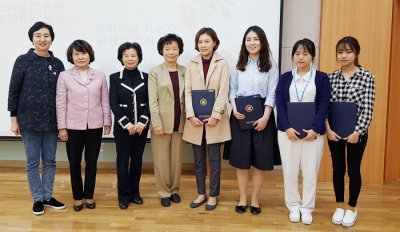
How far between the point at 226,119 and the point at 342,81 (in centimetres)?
88

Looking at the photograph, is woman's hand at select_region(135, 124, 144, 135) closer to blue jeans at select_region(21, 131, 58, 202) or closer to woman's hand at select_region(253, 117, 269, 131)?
blue jeans at select_region(21, 131, 58, 202)

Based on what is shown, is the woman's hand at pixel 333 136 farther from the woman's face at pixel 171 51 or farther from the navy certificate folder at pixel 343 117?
the woman's face at pixel 171 51

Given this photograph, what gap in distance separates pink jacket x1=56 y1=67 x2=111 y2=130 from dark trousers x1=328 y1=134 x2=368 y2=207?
1.80 m

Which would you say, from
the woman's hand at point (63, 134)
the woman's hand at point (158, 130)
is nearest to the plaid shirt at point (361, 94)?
the woman's hand at point (158, 130)

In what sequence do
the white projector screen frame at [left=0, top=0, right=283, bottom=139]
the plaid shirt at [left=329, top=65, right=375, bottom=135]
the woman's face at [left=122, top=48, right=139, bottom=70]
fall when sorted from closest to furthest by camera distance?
the plaid shirt at [left=329, top=65, right=375, bottom=135] < the woman's face at [left=122, top=48, right=139, bottom=70] < the white projector screen frame at [left=0, top=0, right=283, bottom=139]

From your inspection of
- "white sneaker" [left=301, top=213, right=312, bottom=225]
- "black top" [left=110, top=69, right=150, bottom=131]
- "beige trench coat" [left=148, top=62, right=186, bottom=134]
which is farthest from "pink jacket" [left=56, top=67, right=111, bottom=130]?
"white sneaker" [left=301, top=213, right=312, bottom=225]

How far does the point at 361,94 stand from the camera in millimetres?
2416

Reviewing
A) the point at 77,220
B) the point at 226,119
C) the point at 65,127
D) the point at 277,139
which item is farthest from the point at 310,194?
the point at 65,127

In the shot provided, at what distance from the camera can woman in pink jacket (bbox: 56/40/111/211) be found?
2.66 m

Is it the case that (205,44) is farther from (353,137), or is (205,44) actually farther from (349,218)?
(349,218)

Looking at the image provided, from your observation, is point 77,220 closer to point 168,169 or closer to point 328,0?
point 168,169

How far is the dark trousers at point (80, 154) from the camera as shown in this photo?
8.91 ft

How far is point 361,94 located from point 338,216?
91 cm

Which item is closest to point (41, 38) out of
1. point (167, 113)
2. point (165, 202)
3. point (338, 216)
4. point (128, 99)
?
point (128, 99)
